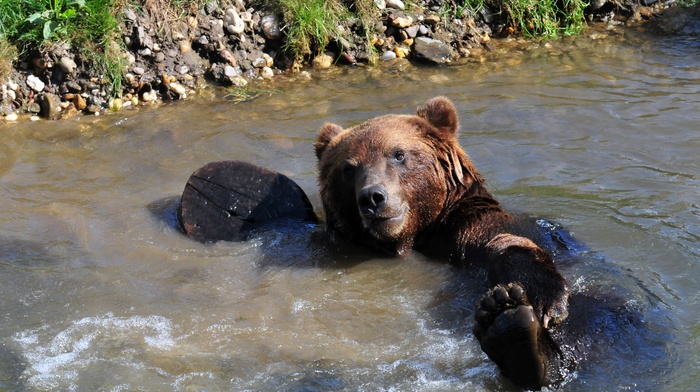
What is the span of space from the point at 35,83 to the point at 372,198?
462cm

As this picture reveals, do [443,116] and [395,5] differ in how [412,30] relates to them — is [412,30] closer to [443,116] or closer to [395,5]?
[395,5]

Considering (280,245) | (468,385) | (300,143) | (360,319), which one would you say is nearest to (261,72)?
(300,143)

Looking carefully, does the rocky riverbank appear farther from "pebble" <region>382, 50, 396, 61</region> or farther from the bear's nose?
the bear's nose

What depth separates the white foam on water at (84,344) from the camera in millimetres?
4582

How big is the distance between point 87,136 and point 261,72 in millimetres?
2056

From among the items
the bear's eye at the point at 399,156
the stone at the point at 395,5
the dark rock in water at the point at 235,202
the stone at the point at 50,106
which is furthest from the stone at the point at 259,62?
the bear's eye at the point at 399,156

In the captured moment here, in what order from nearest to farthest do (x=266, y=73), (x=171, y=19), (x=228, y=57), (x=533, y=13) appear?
(x=171, y=19)
(x=228, y=57)
(x=266, y=73)
(x=533, y=13)

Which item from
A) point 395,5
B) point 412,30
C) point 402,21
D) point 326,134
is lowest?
point 326,134

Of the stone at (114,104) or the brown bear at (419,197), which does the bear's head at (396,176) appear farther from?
the stone at (114,104)

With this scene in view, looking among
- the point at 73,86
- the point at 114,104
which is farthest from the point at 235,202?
the point at 73,86

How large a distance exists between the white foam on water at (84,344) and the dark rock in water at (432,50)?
5.38 metres

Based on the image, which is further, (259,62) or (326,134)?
(259,62)

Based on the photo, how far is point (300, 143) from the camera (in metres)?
8.11

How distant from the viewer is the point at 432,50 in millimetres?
9758
